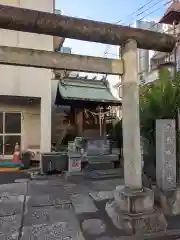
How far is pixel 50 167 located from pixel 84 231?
5431mm

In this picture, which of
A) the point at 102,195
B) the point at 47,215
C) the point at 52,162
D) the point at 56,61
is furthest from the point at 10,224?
Result: the point at 52,162

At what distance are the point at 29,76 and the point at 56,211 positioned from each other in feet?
23.2

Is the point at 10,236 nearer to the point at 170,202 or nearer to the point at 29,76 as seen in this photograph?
the point at 170,202

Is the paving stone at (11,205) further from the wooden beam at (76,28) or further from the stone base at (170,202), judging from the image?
the wooden beam at (76,28)

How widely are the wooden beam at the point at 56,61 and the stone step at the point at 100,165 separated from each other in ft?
17.8

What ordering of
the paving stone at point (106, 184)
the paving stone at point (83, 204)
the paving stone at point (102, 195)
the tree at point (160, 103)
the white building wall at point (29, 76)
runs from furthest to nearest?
the white building wall at point (29, 76) < the paving stone at point (106, 184) < the paving stone at point (102, 195) < the tree at point (160, 103) < the paving stone at point (83, 204)

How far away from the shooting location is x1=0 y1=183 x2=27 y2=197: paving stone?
695cm

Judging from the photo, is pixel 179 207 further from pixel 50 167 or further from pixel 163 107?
pixel 50 167

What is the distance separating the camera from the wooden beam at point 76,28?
478 cm

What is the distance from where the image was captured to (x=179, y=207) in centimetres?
555

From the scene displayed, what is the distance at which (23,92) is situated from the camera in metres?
10.8

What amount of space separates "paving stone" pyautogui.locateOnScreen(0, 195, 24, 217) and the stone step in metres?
3.80

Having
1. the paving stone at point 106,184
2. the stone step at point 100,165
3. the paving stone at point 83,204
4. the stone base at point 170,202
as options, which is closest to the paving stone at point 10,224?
the paving stone at point 83,204

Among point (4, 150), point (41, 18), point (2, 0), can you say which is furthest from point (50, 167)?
point (2, 0)
